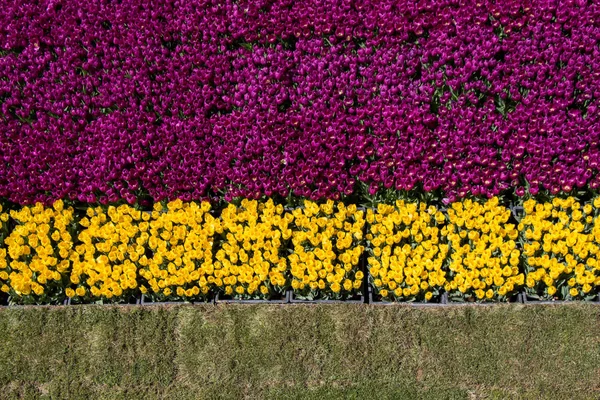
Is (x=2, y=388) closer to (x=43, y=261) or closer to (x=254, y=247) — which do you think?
(x=43, y=261)

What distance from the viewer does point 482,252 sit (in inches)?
197

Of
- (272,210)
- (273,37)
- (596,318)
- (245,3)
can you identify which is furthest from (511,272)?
(245,3)

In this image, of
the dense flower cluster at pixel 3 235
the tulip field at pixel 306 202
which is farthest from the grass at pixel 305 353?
the dense flower cluster at pixel 3 235

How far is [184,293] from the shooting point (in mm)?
5188

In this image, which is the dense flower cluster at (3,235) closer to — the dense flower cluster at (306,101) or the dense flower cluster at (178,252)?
the dense flower cluster at (306,101)

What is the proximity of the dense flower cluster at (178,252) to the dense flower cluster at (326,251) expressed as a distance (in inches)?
25.0

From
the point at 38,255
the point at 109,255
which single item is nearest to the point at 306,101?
the point at 109,255

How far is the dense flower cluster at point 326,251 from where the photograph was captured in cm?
506

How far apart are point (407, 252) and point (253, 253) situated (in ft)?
3.71

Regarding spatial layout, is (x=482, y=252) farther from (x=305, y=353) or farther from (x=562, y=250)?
(x=305, y=353)

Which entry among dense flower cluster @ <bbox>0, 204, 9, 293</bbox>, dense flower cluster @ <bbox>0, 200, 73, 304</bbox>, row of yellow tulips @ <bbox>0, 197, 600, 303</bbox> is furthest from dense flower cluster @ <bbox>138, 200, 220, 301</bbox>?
dense flower cluster @ <bbox>0, 204, 9, 293</bbox>

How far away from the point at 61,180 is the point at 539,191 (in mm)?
3730

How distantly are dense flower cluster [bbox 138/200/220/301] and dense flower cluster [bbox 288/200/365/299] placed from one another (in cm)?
63

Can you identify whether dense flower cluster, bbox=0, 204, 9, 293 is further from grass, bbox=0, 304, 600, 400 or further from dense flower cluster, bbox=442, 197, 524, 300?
dense flower cluster, bbox=442, 197, 524, 300
